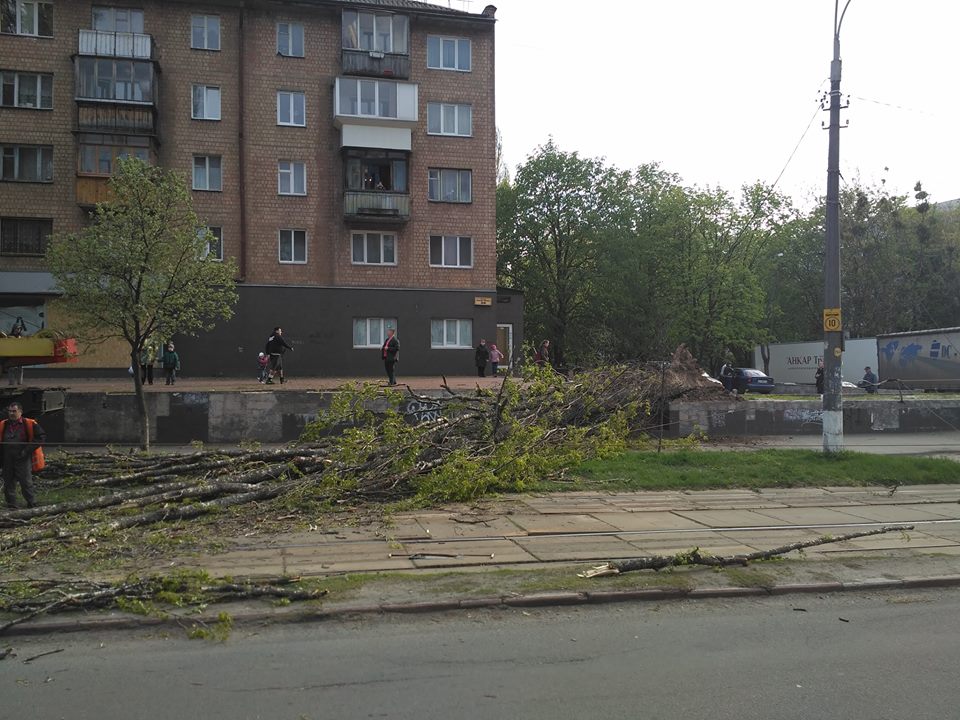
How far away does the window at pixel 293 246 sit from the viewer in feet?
102

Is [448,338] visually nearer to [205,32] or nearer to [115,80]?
[205,32]

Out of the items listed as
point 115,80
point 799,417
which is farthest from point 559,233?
point 799,417

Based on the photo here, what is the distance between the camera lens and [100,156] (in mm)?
29109

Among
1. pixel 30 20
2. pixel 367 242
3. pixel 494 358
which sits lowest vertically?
pixel 494 358

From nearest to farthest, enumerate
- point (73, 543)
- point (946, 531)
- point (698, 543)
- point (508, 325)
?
point (73, 543)
point (698, 543)
point (946, 531)
point (508, 325)

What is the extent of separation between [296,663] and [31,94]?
30.8m

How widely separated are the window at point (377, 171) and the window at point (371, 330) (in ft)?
16.8

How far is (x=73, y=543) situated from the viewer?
7941 mm

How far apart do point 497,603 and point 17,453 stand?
7000 mm

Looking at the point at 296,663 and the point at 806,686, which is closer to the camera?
the point at 806,686

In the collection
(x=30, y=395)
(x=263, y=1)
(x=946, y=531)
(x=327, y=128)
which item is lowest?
(x=946, y=531)

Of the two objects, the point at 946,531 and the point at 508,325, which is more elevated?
the point at 508,325

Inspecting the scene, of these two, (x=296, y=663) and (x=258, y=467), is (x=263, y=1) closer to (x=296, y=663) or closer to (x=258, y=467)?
(x=258, y=467)

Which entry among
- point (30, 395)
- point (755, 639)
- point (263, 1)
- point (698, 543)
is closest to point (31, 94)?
point (263, 1)
